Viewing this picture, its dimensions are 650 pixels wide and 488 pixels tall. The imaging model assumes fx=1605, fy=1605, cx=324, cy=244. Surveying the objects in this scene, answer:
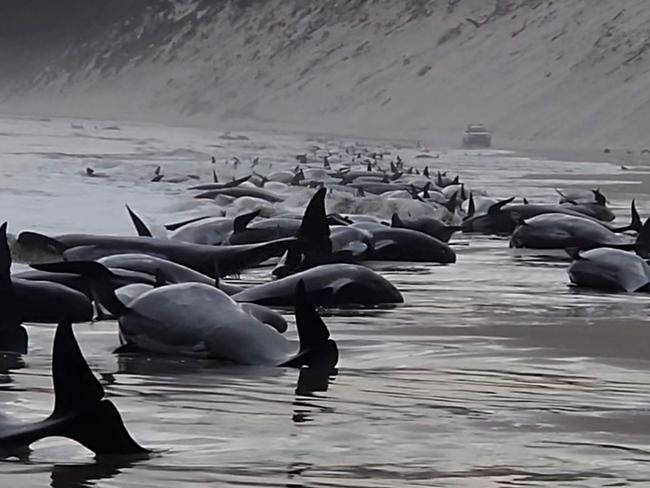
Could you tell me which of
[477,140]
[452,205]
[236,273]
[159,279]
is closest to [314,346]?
[159,279]

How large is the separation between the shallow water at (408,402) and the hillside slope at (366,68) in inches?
1519

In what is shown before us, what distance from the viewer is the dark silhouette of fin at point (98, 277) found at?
220 inches

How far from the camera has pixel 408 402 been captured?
4.73 m

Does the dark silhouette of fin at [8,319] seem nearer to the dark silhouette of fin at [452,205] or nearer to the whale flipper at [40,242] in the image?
the whale flipper at [40,242]

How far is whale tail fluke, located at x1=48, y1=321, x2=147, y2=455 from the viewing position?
12.0ft

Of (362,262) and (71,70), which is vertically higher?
(71,70)

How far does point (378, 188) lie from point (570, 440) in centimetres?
1207

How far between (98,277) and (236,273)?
2.66 metres

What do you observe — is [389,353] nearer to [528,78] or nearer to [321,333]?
[321,333]

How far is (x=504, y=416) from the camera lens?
14.7 feet

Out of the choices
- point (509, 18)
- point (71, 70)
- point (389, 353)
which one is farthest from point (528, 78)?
point (71, 70)

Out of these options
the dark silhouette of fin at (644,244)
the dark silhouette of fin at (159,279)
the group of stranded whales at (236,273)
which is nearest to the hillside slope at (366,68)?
the group of stranded whales at (236,273)

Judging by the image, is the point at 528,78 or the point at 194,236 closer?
the point at 194,236

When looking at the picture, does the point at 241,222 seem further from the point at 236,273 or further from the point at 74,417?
the point at 74,417
